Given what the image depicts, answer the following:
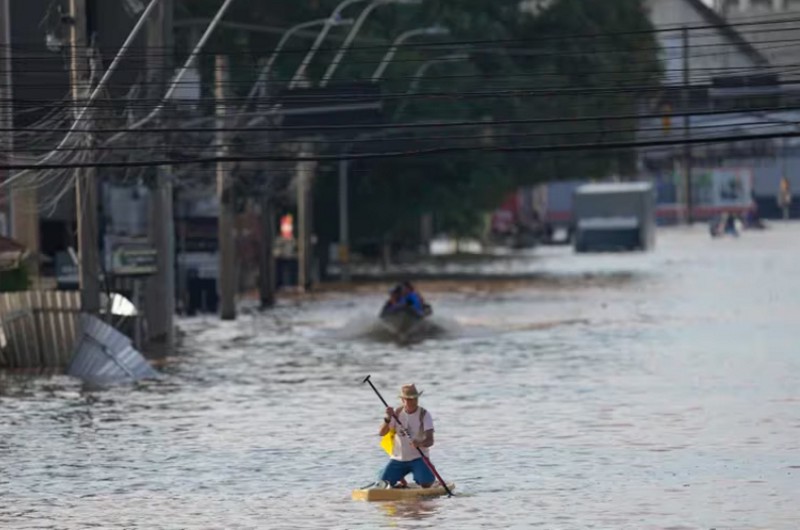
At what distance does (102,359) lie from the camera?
146 feet

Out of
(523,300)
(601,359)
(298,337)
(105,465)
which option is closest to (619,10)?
(523,300)

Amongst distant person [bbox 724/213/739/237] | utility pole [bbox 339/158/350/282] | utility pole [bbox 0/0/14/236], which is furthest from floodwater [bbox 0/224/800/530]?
distant person [bbox 724/213/739/237]

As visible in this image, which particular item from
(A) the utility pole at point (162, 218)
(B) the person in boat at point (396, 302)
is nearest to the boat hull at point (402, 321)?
(B) the person in boat at point (396, 302)

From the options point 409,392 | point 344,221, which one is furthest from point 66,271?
point 344,221

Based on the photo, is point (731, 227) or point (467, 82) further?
point (731, 227)

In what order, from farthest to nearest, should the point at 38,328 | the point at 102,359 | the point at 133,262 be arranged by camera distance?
the point at 133,262
the point at 38,328
the point at 102,359

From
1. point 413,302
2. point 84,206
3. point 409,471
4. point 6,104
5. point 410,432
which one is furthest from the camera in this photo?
point 413,302

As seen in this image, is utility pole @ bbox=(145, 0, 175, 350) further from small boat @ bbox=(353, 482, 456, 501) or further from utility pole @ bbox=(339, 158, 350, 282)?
utility pole @ bbox=(339, 158, 350, 282)

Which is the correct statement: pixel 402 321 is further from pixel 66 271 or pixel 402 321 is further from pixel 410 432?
pixel 410 432

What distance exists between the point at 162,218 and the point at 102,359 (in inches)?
343

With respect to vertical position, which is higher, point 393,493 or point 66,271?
point 66,271

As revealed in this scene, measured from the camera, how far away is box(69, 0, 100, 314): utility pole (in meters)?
43.3

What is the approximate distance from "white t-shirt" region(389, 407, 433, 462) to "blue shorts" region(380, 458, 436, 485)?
0.11 metres

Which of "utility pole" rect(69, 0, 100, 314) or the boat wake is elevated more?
"utility pole" rect(69, 0, 100, 314)
